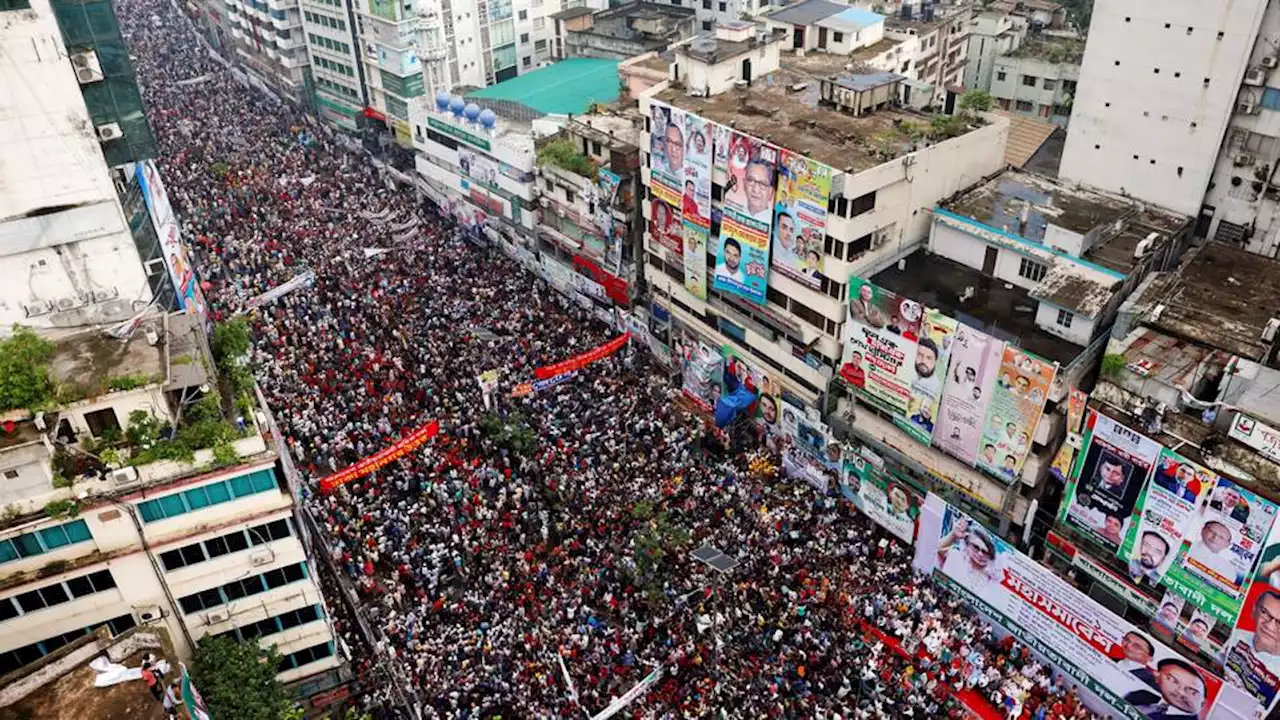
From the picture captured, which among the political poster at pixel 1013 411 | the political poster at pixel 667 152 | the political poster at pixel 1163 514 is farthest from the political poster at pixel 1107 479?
the political poster at pixel 667 152

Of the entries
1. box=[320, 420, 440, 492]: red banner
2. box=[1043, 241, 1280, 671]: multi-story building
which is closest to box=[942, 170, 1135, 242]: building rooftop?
box=[1043, 241, 1280, 671]: multi-story building

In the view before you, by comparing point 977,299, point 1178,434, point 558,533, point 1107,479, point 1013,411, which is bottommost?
point 558,533

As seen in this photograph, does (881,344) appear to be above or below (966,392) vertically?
above

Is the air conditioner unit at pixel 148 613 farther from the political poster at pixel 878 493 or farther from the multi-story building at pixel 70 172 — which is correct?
the political poster at pixel 878 493

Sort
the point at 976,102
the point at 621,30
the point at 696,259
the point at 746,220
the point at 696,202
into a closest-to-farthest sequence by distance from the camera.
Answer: the point at 746,220 < the point at 976,102 < the point at 696,202 < the point at 696,259 < the point at 621,30

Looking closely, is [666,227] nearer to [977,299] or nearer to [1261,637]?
[977,299]

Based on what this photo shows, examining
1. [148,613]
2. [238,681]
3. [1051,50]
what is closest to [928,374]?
[238,681]
